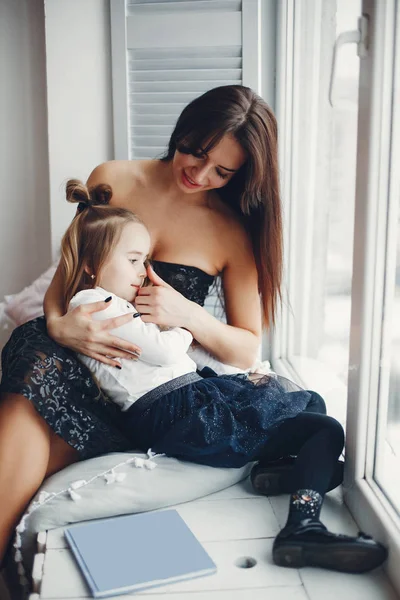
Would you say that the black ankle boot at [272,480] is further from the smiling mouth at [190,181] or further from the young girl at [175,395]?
the smiling mouth at [190,181]

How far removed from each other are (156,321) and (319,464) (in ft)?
1.72

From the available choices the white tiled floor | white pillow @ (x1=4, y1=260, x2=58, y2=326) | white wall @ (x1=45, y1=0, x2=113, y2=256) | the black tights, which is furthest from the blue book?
white wall @ (x1=45, y1=0, x2=113, y2=256)

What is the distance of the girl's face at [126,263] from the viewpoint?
1.71 metres

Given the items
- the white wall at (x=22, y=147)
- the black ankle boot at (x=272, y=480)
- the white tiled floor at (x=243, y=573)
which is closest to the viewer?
the white tiled floor at (x=243, y=573)

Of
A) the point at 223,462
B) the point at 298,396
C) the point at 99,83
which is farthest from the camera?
the point at 99,83

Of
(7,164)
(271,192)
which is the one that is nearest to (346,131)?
(271,192)

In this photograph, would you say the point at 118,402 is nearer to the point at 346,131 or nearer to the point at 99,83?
the point at 346,131

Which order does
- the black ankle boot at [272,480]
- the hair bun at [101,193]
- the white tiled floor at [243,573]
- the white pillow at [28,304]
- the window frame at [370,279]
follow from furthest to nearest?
the white pillow at [28,304] < the hair bun at [101,193] < the black ankle boot at [272,480] < the window frame at [370,279] < the white tiled floor at [243,573]

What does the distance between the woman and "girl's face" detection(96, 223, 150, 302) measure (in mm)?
51

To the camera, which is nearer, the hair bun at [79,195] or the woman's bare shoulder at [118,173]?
the hair bun at [79,195]

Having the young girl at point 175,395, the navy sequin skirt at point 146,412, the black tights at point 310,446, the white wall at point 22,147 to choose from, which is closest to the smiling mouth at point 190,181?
the young girl at point 175,395

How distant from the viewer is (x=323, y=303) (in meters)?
2.24

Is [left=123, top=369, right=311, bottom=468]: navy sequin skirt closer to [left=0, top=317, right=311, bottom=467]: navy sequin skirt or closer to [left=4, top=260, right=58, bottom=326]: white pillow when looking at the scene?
[left=0, top=317, right=311, bottom=467]: navy sequin skirt

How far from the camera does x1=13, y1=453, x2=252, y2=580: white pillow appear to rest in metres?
1.48
